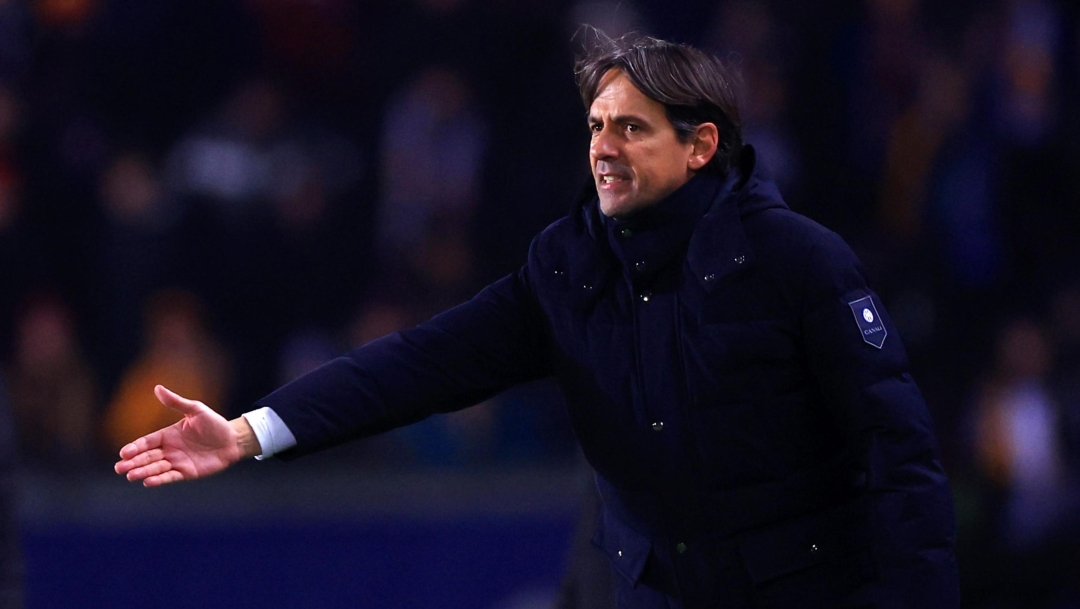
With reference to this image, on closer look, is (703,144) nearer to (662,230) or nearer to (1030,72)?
(662,230)

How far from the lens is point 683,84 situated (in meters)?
3.21

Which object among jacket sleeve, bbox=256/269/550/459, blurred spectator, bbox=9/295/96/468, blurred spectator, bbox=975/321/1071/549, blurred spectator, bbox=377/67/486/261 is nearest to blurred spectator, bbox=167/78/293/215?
blurred spectator, bbox=377/67/486/261

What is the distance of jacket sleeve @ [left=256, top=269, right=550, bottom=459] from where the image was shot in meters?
3.35

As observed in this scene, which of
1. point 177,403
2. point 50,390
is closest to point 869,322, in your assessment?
point 177,403

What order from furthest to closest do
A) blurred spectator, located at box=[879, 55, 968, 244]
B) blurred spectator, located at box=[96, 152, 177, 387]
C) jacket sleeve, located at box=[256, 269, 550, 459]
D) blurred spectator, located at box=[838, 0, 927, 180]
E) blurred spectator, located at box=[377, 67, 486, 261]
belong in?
blurred spectator, located at box=[838, 0, 927, 180]
blurred spectator, located at box=[879, 55, 968, 244]
blurred spectator, located at box=[377, 67, 486, 261]
blurred spectator, located at box=[96, 152, 177, 387]
jacket sleeve, located at box=[256, 269, 550, 459]

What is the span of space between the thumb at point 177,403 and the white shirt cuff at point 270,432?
0.12 meters

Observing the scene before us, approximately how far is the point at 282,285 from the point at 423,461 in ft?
3.96

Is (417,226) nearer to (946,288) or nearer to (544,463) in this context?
(544,463)

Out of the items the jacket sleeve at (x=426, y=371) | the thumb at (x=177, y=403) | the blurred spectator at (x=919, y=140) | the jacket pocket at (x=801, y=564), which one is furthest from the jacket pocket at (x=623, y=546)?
the blurred spectator at (x=919, y=140)

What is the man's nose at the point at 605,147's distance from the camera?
3.21m

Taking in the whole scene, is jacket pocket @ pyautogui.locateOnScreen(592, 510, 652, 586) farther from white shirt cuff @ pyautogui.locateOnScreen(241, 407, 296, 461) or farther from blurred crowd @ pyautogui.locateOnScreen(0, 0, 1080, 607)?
blurred crowd @ pyautogui.locateOnScreen(0, 0, 1080, 607)

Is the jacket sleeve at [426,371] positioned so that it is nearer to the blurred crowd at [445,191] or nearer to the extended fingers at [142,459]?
the extended fingers at [142,459]

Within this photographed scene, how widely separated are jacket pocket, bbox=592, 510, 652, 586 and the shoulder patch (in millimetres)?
635

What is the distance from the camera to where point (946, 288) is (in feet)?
27.6
